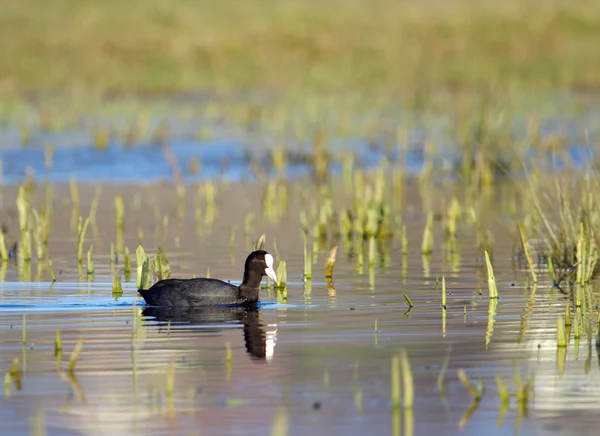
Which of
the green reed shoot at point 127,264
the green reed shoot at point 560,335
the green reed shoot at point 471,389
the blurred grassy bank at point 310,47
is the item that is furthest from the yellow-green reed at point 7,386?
Answer: the blurred grassy bank at point 310,47

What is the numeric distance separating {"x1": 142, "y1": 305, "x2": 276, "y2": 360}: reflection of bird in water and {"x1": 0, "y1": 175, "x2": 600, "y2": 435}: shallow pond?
26mm

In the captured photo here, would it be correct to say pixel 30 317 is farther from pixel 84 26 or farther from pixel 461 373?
pixel 84 26

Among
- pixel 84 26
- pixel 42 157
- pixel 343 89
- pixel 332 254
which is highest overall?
pixel 84 26

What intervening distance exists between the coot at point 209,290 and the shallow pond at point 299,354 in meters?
0.18

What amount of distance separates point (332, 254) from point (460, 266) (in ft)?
5.32

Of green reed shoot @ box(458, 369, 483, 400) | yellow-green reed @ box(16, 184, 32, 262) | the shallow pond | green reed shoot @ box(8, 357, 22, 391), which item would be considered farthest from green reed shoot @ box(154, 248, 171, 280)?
green reed shoot @ box(458, 369, 483, 400)

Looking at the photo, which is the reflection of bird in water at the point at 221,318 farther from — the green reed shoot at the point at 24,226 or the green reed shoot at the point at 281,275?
the green reed shoot at the point at 24,226

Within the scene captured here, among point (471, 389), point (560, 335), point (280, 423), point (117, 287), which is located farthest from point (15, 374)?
point (117, 287)

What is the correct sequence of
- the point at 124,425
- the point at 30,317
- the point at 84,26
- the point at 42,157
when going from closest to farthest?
the point at 124,425, the point at 30,317, the point at 42,157, the point at 84,26

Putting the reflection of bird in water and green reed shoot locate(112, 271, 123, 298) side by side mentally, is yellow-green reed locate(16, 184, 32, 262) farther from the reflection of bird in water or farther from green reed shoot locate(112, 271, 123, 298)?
the reflection of bird in water

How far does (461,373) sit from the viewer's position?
8.47m

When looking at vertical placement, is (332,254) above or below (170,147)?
below

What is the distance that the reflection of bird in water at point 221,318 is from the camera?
10836 mm

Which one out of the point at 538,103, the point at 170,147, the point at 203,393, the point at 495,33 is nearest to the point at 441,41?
the point at 495,33
